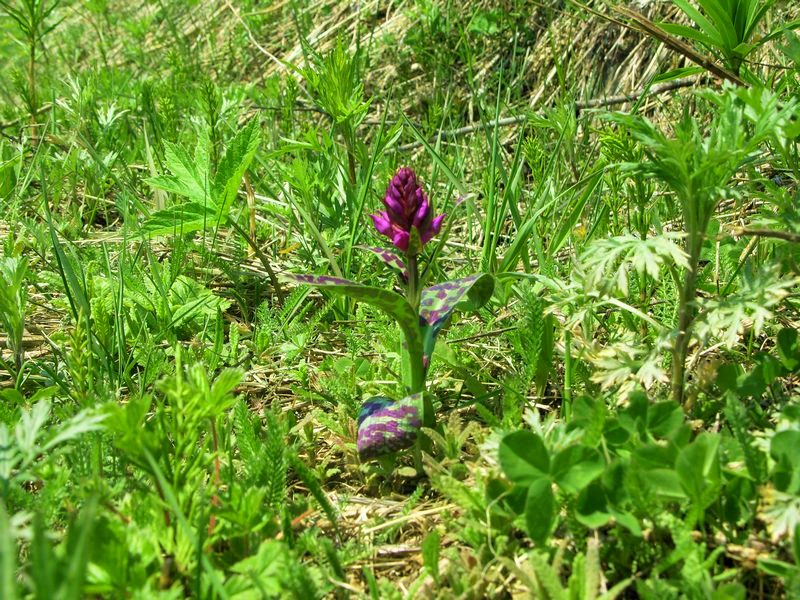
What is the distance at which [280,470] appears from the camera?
4.83 ft

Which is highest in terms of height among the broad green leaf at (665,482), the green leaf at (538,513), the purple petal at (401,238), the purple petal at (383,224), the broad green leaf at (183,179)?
the broad green leaf at (183,179)

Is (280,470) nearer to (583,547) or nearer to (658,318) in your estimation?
(583,547)

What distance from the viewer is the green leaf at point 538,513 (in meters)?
1.34

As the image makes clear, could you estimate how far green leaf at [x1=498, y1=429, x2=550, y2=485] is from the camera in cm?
137

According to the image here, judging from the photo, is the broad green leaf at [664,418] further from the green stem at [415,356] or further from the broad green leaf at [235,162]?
the broad green leaf at [235,162]

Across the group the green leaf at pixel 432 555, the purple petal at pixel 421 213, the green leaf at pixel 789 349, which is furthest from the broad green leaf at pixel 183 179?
the green leaf at pixel 789 349

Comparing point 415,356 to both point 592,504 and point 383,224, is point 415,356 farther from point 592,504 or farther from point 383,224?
point 592,504

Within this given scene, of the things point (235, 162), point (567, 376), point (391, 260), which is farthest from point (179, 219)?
point (567, 376)

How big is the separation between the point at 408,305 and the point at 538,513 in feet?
1.68

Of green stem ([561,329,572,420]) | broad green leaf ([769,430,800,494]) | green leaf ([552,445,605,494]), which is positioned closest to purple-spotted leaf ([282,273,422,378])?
green stem ([561,329,572,420])

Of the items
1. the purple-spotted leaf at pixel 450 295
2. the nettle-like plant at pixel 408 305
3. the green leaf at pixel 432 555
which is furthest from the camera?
the purple-spotted leaf at pixel 450 295

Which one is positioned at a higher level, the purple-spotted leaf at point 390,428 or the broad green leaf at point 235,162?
the broad green leaf at point 235,162

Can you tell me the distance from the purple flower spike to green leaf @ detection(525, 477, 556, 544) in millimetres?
612

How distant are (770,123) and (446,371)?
103 centimetres
